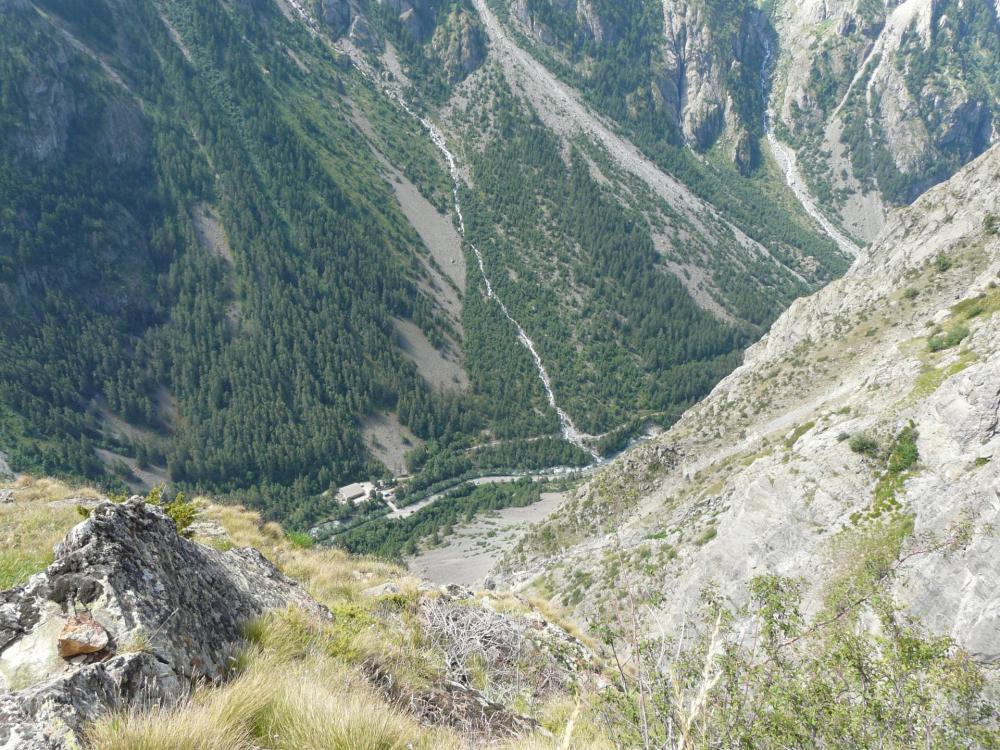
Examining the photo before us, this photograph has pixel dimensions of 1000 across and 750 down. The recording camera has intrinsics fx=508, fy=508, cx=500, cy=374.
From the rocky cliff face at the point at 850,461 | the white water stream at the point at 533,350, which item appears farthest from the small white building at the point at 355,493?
the rocky cliff face at the point at 850,461

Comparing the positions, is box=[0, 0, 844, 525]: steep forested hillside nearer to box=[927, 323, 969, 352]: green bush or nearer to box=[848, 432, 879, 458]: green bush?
box=[927, 323, 969, 352]: green bush

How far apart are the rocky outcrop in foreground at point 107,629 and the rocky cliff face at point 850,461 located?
435 cm

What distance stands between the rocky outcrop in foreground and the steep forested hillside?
94.3 m

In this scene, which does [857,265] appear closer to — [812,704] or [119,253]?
[812,704]

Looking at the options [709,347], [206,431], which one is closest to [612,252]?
[709,347]

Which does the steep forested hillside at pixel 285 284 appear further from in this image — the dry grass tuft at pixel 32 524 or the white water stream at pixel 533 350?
the dry grass tuft at pixel 32 524

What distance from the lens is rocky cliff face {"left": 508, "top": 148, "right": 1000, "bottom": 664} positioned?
15.8 m

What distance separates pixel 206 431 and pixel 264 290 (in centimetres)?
3984

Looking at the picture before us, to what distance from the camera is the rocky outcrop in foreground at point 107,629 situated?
12.5 ft

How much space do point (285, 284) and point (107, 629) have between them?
137 m

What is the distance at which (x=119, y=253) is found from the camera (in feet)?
386

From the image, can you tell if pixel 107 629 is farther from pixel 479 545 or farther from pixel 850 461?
pixel 479 545

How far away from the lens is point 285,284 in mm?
129625

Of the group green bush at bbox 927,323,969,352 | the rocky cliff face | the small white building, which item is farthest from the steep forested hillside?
green bush at bbox 927,323,969,352
